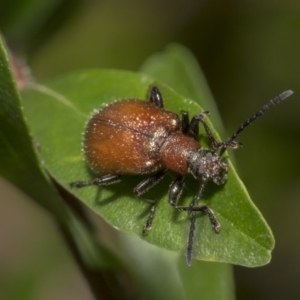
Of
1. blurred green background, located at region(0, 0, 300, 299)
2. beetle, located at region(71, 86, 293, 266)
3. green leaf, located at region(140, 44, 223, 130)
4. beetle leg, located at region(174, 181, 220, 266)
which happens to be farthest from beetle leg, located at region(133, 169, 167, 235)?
blurred green background, located at region(0, 0, 300, 299)

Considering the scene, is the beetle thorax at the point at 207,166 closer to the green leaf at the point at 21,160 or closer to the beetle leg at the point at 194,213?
the beetle leg at the point at 194,213

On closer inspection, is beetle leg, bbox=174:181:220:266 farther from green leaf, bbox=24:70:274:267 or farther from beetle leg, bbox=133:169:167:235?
beetle leg, bbox=133:169:167:235

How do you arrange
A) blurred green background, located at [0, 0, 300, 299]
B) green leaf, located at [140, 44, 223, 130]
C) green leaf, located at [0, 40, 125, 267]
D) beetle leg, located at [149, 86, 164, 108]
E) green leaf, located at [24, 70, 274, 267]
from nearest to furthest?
green leaf, located at [24, 70, 274, 267] → green leaf, located at [0, 40, 125, 267] → beetle leg, located at [149, 86, 164, 108] → green leaf, located at [140, 44, 223, 130] → blurred green background, located at [0, 0, 300, 299]

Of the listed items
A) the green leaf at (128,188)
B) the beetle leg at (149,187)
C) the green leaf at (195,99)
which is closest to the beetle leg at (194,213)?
the green leaf at (128,188)

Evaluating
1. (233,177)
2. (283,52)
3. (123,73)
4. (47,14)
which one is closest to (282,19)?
(283,52)

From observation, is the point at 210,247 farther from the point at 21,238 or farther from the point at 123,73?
the point at 21,238

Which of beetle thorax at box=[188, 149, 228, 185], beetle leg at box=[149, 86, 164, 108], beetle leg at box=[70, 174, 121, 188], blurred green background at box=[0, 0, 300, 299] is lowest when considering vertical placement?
blurred green background at box=[0, 0, 300, 299]
